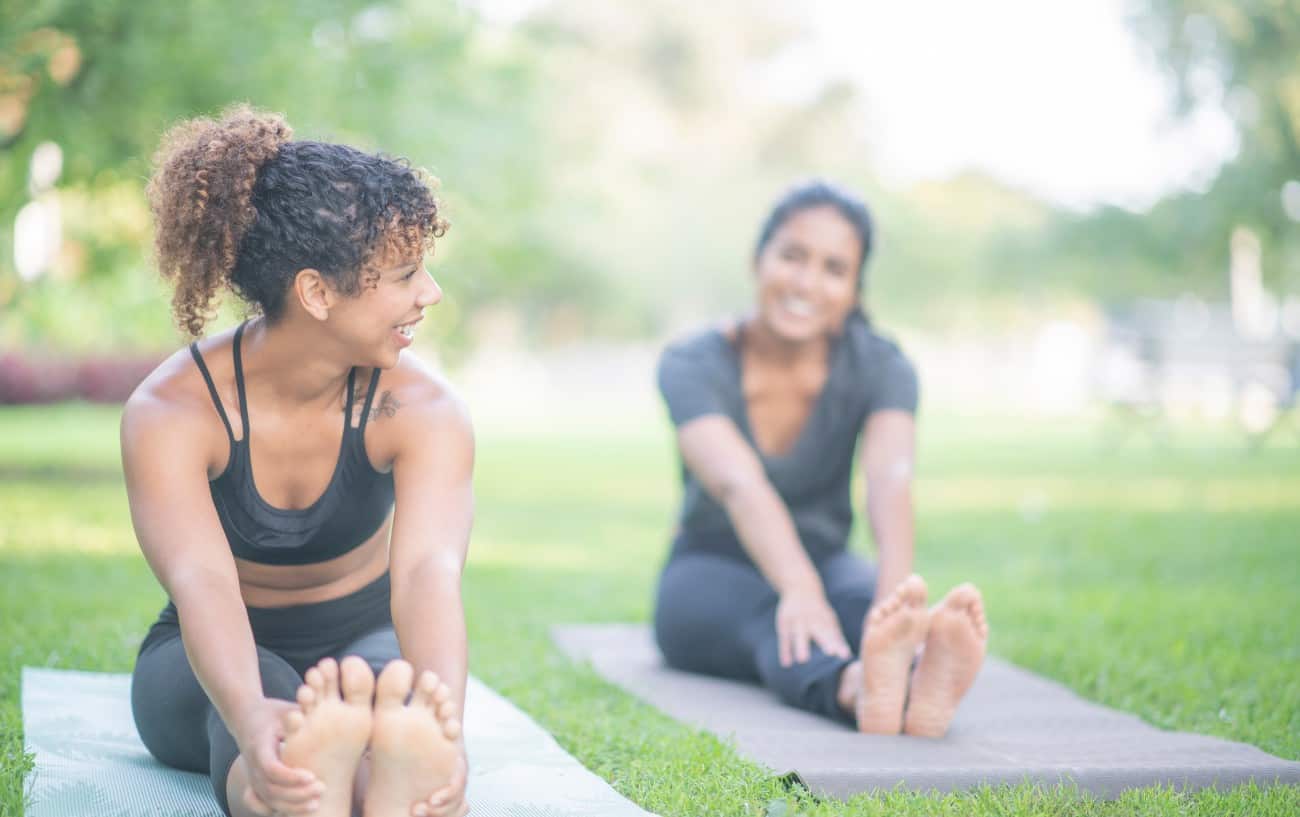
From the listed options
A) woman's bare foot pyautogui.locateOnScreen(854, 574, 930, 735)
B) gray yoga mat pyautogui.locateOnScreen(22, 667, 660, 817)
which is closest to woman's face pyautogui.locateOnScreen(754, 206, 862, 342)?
woman's bare foot pyautogui.locateOnScreen(854, 574, 930, 735)

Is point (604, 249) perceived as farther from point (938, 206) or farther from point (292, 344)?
point (292, 344)

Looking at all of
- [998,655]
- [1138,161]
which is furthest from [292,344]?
[1138,161]

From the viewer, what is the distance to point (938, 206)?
35.7m

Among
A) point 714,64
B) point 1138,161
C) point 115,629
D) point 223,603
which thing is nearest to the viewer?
point 223,603

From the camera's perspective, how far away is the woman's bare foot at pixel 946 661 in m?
2.65

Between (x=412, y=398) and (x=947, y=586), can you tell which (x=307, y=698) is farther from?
(x=947, y=586)

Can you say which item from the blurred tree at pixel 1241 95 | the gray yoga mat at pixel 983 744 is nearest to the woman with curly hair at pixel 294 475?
the gray yoga mat at pixel 983 744

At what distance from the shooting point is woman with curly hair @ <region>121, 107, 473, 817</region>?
6.07ft

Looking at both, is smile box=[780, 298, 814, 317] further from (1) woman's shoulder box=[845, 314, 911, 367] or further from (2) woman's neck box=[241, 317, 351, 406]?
(2) woman's neck box=[241, 317, 351, 406]

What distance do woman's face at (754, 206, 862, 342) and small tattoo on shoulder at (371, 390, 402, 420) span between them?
146 centimetres

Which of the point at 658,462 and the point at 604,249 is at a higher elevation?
the point at 604,249

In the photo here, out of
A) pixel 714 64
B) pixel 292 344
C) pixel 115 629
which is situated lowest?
pixel 115 629

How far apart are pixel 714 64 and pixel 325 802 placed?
36.6 meters

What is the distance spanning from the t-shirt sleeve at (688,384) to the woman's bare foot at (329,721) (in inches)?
68.7
